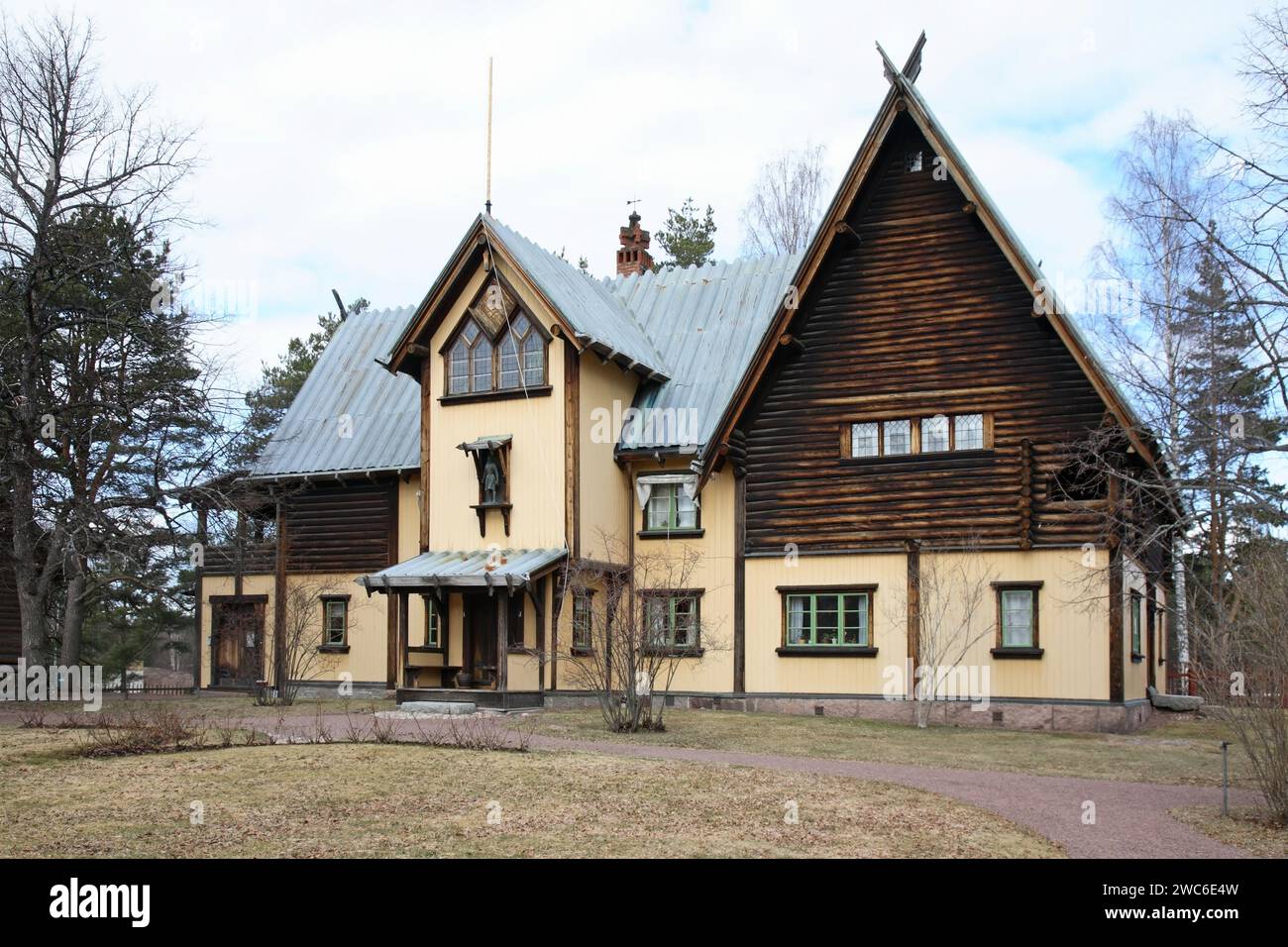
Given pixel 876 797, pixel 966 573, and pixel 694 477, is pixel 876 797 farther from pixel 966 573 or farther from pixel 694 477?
pixel 694 477

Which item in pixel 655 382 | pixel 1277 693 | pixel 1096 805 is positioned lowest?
pixel 1096 805

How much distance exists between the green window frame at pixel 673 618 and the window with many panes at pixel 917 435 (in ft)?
16.2

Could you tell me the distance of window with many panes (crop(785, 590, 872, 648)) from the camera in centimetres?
2794

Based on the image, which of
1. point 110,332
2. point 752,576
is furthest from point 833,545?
point 110,332

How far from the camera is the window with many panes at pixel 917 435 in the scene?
27266 mm

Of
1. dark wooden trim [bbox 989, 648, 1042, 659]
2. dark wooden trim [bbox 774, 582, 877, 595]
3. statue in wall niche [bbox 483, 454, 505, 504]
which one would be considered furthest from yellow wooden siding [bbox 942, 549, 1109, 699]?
statue in wall niche [bbox 483, 454, 505, 504]

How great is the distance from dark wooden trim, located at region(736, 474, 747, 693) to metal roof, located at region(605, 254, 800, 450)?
1546 mm

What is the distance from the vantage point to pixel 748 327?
33312mm

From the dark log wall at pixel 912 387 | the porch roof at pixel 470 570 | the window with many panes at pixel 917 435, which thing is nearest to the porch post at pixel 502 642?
the porch roof at pixel 470 570

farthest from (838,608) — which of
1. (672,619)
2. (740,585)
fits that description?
(672,619)

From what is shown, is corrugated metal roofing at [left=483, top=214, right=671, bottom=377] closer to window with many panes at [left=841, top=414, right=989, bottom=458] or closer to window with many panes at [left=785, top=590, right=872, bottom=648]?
window with many panes at [left=841, top=414, right=989, bottom=458]

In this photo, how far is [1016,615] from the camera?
26.5 meters

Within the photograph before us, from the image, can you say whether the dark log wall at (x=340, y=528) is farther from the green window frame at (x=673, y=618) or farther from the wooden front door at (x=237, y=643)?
the green window frame at (x=673, y=618)

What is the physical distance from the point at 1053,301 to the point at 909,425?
3.96 m
